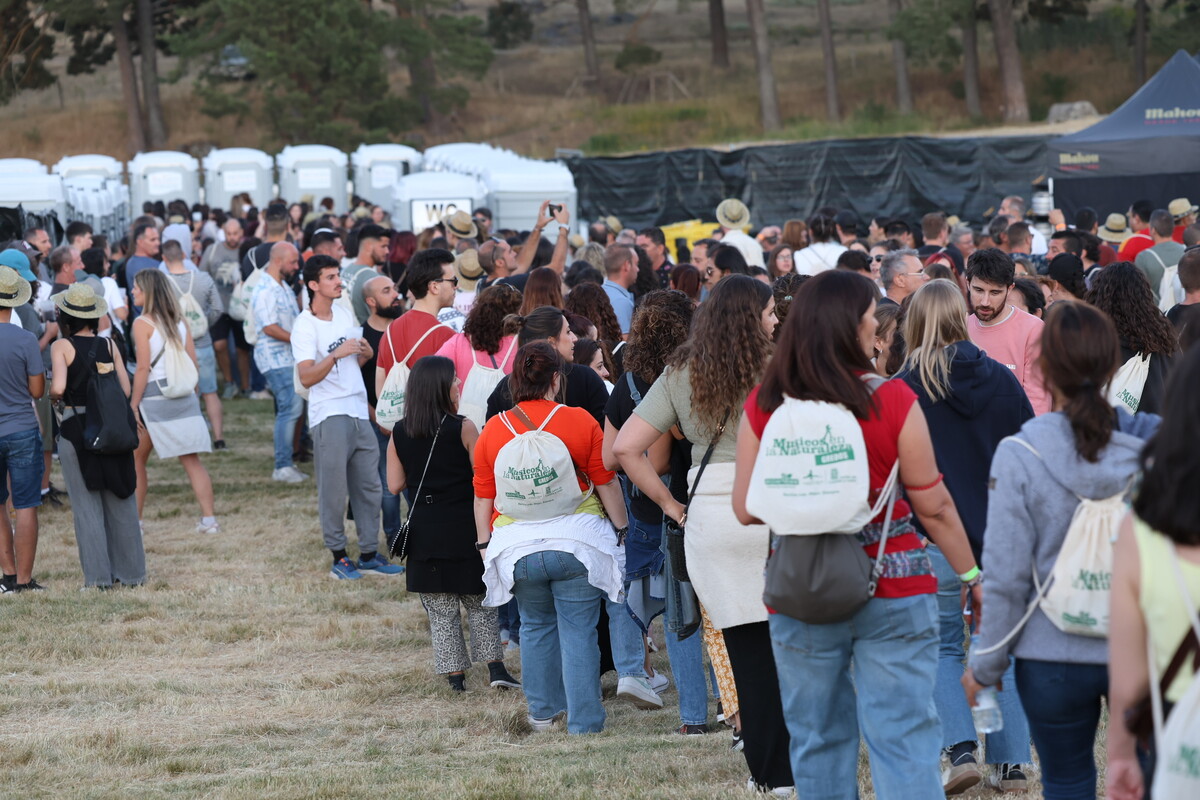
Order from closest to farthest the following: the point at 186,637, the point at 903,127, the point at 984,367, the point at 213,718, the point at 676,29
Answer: the point at 984,367 < the point at 213,718 < the point at 186,637 < the point at 903,127 < the point at 676,29

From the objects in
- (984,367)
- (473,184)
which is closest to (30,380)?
(984,367)

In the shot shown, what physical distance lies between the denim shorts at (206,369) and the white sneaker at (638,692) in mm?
6665

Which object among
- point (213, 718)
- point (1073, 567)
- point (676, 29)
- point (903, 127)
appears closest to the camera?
point (1073, 567)

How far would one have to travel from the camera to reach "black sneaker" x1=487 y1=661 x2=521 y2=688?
6.33 metres

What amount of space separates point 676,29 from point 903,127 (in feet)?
81.0

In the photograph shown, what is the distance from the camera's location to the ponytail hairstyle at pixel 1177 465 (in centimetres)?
238

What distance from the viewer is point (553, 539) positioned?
539 centimetres

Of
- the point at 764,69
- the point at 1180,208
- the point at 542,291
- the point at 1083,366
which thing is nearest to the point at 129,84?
the point at 764,69

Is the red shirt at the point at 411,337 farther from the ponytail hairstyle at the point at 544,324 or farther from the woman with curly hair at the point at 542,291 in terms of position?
the ponytail hairstyle at the point at 544,324

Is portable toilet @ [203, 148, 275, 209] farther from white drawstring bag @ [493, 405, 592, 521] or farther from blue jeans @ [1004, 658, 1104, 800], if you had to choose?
blue jeans @ [1004, 658, 1104, 800]

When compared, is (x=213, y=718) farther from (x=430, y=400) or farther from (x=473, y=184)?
(x=473, y=184)

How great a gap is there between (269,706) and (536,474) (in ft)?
5.97

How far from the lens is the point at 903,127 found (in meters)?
39.2

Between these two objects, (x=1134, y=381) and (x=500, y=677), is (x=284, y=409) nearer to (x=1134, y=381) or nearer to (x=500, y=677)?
(x=500, y=677)
